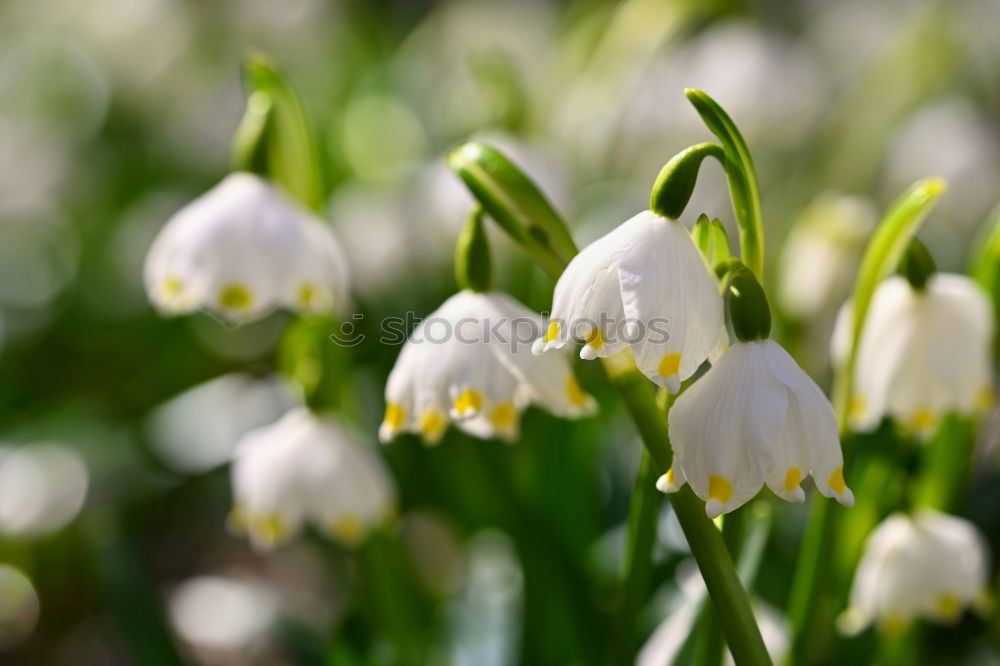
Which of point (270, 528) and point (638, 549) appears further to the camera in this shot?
point (270, 528)

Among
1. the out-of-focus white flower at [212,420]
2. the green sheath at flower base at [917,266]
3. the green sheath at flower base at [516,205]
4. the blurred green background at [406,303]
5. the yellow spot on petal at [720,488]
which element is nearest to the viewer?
the yellow spot on petal at [720,488]

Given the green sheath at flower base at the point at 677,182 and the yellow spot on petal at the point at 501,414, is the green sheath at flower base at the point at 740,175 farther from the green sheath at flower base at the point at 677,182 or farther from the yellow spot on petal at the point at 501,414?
the yellow spot on petal at the point at 501,414

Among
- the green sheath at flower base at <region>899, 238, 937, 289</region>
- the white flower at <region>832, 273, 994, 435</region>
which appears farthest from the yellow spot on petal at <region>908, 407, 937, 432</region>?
the green sheath at flower base at <region>899, 238, 937, 289</region>

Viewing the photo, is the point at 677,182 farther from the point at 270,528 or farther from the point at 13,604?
the point at 13,604

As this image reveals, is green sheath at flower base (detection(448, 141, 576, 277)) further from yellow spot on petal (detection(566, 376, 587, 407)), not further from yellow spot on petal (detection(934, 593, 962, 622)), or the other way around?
yellow spot on petal (detection(934, 593, 962, 622))

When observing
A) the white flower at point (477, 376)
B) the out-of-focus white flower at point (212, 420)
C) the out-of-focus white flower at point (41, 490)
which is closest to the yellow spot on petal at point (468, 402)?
the white flower at point (477, 376)

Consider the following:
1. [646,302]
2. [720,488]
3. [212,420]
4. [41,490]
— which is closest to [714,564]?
[720,488]
